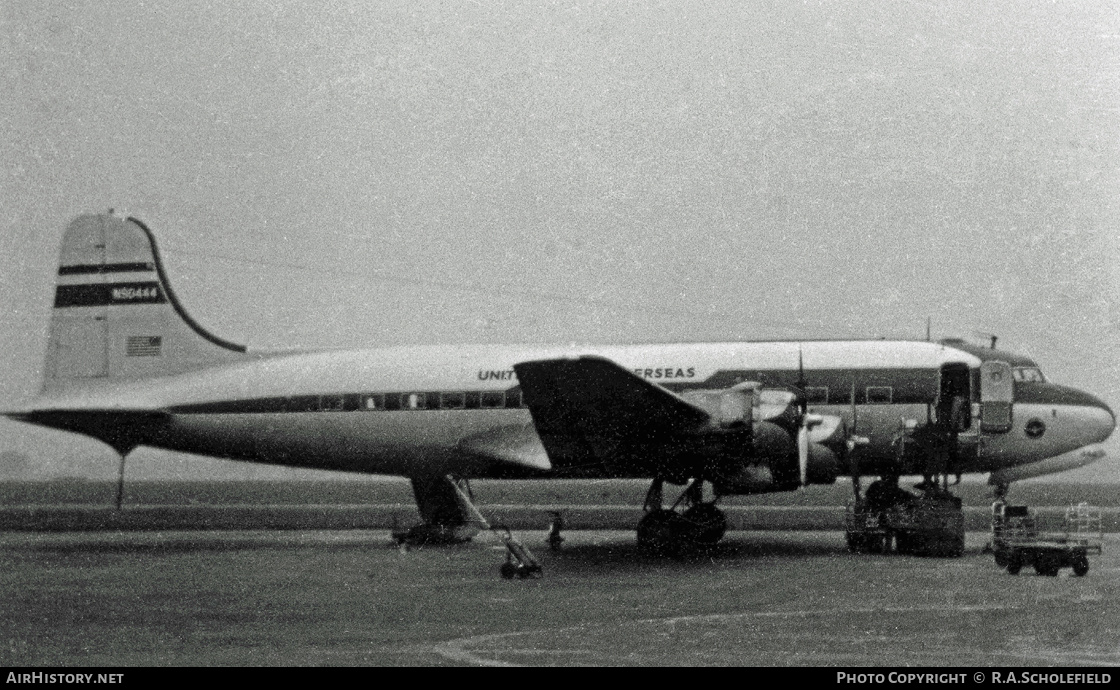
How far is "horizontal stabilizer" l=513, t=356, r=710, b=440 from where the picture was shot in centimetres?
1897

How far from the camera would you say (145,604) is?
590 inches

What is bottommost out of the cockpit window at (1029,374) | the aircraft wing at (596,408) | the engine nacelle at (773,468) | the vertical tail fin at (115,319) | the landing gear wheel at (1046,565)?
the landing gear wheel at (1046,565)

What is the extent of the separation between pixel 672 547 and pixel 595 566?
6.62 ft

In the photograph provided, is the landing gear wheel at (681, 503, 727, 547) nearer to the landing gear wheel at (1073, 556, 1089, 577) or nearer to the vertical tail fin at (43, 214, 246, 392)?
the landing gear wheel at (1073, 556, 1089, 577)

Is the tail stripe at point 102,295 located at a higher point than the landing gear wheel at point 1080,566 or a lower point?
higher

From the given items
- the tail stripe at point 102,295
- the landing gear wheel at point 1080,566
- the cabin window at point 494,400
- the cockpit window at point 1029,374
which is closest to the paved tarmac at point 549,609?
the landing gear wheel at point 1080,566

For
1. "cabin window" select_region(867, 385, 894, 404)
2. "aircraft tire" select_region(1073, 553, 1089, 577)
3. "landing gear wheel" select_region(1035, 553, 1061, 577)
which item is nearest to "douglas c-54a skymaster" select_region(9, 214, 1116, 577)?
"cabin window" select_region(867, 385, 894, 404)

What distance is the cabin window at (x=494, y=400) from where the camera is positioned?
80.7 ft

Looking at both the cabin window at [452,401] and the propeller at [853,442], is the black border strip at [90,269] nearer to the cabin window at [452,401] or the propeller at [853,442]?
the cabin window at [452,401]

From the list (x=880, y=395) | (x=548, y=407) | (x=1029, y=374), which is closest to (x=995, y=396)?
(x=1029, y=374)

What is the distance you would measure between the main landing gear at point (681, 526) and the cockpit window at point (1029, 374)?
21.8 feet

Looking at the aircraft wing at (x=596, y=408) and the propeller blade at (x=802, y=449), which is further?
the propeller blade at (x=802, y=449)

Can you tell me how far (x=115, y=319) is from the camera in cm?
Result: 2694
